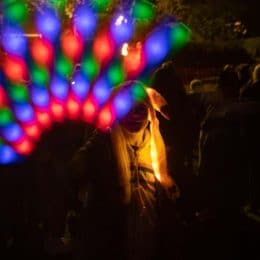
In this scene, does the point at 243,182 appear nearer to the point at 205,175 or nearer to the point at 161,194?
the point at 205,175

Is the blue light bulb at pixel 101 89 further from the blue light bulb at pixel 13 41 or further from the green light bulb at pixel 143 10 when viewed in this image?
the green light bulb at pixel 143 10

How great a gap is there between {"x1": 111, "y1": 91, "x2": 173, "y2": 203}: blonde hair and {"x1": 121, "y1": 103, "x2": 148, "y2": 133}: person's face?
0.05 m

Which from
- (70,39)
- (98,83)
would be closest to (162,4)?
(70,39)

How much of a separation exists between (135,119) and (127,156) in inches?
12.4

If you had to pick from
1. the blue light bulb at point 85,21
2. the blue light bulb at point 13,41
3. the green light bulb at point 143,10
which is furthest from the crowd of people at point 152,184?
the green light bulb at point 143,10

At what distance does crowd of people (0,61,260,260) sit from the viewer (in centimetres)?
448

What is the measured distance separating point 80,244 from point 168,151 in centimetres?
158

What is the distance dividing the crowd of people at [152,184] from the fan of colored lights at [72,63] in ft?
0.97

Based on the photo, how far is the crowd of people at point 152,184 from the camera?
4484mm

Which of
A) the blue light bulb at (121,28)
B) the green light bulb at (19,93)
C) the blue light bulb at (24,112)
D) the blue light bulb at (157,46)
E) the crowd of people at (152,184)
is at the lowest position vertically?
the crowd of people at (152,184)

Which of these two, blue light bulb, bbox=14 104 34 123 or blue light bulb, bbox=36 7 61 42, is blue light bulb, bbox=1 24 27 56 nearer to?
blue light bulb, bbox=36 7 61 42

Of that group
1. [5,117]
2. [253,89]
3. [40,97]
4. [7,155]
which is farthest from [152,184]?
[40,97]

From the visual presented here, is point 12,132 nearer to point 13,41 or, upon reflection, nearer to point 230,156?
point 230,156

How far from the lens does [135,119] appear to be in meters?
4.48
